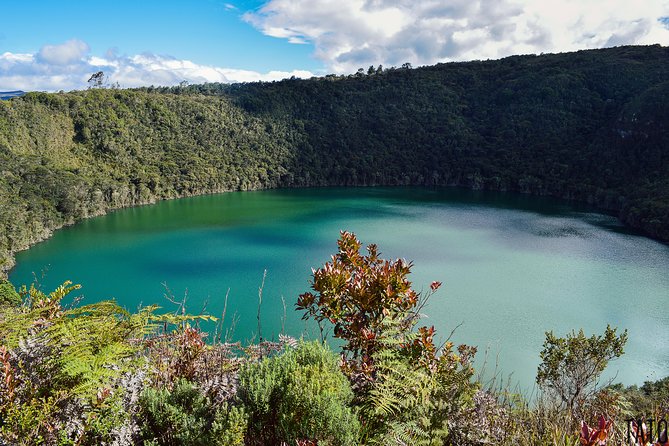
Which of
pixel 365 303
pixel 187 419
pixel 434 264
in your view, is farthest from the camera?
pixel 434 264

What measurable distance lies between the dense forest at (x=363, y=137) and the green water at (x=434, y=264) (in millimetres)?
5289

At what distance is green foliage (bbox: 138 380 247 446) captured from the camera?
2.04 m

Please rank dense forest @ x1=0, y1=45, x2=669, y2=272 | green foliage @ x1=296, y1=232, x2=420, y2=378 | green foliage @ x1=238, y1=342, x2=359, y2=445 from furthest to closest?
dense forest @ x1=0, y1=45, x2=669, y2=272, green foliage @ x1=296, y1=232, x2=420, y2=378, green foliage @ x1=238, y1=342, x2=359, y2=445

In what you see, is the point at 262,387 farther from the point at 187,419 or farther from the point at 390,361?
the point at 390,361

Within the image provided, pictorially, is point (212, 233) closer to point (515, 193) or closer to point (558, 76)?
point (515, 193)

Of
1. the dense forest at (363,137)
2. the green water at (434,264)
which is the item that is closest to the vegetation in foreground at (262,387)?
the green water at (434,264)

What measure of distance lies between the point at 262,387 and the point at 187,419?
393 mm

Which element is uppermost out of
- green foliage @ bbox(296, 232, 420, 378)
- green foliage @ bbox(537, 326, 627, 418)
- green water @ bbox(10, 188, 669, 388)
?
green foliage @ bbox(296, 232, 420, 378)

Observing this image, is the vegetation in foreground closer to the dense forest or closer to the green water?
the green water

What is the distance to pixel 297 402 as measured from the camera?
2.27 metres

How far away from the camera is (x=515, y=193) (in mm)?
61312

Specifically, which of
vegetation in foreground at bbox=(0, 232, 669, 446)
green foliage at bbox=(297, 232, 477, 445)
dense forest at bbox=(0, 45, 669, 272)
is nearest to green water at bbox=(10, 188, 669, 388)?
dense forest at bbox=(0, 45, 669, 272)

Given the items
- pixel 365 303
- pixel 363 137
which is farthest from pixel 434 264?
pixel 363 137

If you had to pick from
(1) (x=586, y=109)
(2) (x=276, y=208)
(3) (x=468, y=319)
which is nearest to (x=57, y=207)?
(2) (x=276, y=208)
